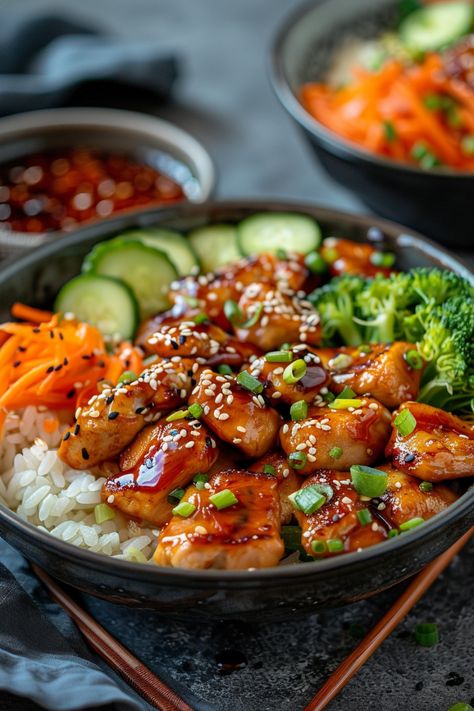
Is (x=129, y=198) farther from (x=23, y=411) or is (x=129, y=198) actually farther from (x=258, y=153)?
(x=23, y=411)

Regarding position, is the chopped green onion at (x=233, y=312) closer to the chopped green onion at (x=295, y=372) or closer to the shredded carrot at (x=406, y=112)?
the chopped green onion at (x=295, y=372)

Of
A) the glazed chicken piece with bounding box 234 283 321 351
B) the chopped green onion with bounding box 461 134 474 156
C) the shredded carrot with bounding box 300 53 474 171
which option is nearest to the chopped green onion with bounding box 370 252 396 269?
the glazed chicken piece with bounding box 234 283 321 351

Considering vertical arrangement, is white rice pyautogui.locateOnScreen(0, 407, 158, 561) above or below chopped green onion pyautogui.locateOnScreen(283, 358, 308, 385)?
below

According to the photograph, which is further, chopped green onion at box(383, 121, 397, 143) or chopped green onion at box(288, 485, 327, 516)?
chopped green onion at box(383, 121, 397, 143)

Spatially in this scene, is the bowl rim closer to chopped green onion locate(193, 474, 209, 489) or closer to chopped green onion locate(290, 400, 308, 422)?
chopped green onion locate(290, 400, 308, 422)

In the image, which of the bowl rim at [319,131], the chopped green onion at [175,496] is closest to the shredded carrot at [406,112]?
the bowl rim at [319,131]

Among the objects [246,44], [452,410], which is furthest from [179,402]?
[246,44]

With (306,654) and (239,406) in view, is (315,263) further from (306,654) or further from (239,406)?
(306,654)
